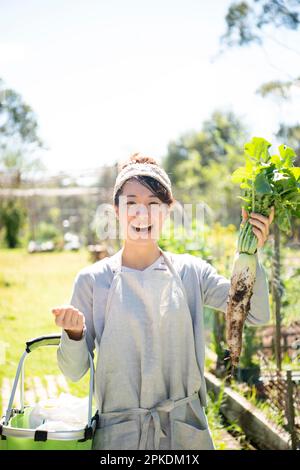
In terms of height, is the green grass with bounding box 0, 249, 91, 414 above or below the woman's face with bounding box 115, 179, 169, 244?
below

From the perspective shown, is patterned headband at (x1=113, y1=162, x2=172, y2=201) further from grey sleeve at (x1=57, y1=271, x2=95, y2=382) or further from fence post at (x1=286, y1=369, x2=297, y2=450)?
fence post at (x1=286, y1=369, x2=297, y2=450)

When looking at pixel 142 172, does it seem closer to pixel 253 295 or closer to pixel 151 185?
pixel 151 185

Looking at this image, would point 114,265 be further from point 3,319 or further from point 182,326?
point 3,319

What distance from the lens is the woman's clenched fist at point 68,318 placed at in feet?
5.28

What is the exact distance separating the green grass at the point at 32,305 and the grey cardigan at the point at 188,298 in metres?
2.96

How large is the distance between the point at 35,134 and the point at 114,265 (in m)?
13.0

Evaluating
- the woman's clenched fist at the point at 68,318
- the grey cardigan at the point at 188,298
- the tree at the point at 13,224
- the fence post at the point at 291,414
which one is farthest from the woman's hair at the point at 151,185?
the tree at the point at 13,224

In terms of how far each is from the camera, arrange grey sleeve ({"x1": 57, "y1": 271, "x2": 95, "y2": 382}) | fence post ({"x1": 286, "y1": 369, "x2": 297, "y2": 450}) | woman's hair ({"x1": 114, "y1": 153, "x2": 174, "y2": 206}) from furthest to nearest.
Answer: fence post ({"x1": 286, "y1": 369, "x2": 297, "y2": 450}), woman's hair ({"x1": 114, "y1": 153, "x2": 174, "y2": 206}), grey sleeve ({"x1": 57, "y1": 271, "x2": 95, "y2": 382})

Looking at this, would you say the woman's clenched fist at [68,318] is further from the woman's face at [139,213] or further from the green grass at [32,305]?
the green grass at [32,305]

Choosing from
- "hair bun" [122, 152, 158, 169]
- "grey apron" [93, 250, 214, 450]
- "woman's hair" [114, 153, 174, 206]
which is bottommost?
"grey apron" [93, 250, 214, 450]

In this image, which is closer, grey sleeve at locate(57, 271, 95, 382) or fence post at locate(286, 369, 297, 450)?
grey sleeve at locate(57, 271, 95, 382)

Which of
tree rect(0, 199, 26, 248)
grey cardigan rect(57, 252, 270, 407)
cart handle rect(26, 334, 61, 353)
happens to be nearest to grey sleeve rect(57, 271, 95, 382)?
grey cardigan rect(57, 252, 270, 407)

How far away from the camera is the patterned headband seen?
1844 mm

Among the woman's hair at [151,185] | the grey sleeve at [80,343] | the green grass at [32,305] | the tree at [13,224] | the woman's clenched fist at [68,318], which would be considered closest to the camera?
the woman's clenched fist at [68,318]
